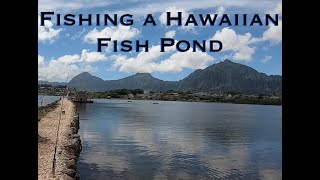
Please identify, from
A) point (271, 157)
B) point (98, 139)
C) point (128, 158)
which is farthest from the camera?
point (98, 139)

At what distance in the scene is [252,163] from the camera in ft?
90.4
